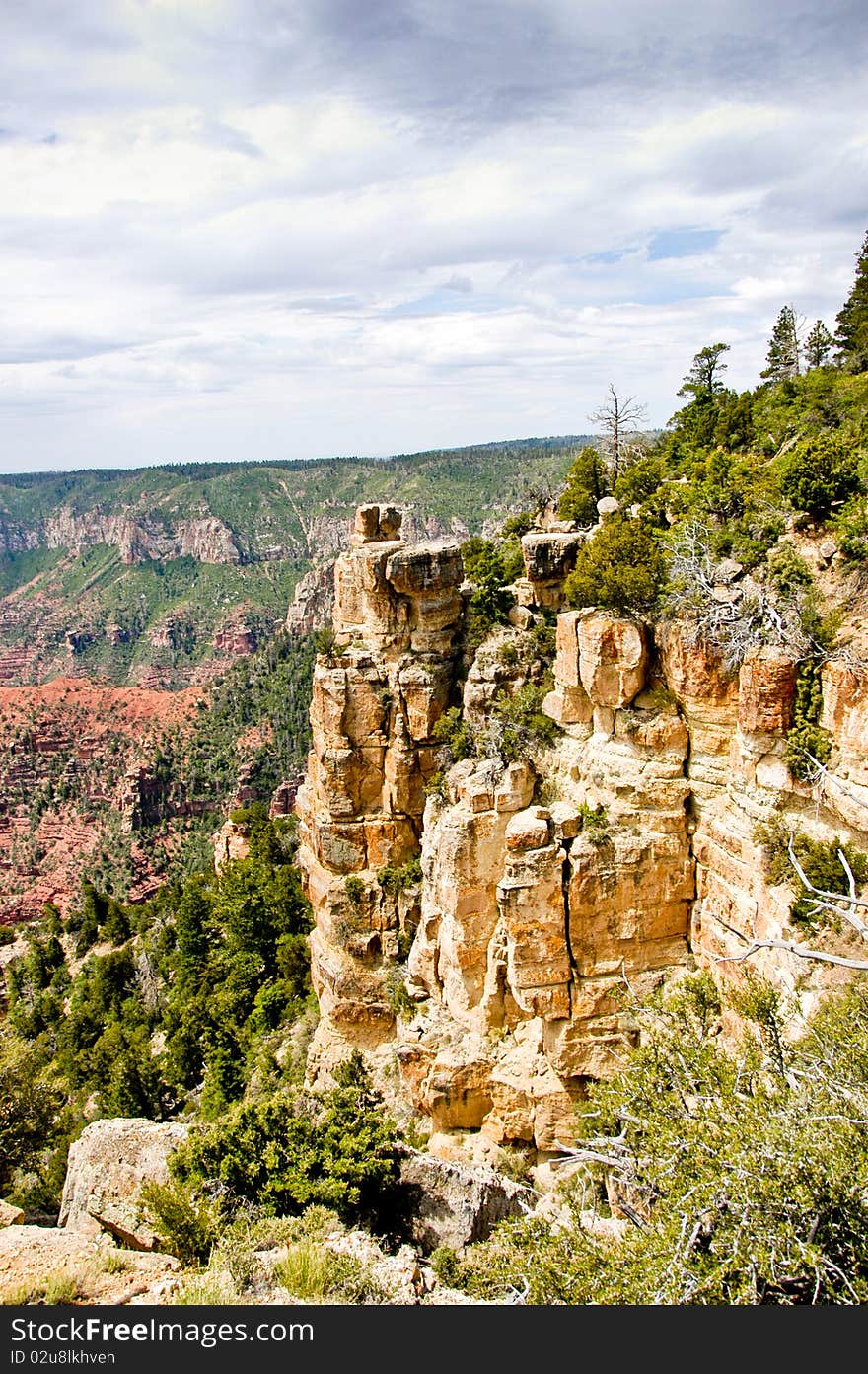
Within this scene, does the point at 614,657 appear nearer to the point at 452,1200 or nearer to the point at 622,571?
the point at 622,571

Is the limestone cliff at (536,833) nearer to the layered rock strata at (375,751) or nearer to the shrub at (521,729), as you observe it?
the layered rock strata at (375,751)

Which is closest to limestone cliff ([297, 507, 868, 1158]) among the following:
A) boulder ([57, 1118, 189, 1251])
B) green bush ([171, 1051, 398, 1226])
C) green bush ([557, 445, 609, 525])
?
green bush ([171, 1051, 398, 1226])

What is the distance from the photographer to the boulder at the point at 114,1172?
1891 centimetres

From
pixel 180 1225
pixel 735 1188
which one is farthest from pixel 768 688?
pixel 180 1225

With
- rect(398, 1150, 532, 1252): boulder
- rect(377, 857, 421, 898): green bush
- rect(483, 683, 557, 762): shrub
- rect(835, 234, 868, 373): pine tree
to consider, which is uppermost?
rect(835, 234, 868, 373): pine tree

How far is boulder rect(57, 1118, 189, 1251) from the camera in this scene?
1891 centimetres

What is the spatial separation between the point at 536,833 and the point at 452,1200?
10.1 metres

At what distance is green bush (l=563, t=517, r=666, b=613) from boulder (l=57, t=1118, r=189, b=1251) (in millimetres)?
19970

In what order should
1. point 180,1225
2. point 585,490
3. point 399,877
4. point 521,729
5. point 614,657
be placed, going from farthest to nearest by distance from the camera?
1. point 585,490
2. point 399,877
3. point 521,729
4. point 614,657
5. point 180,1225

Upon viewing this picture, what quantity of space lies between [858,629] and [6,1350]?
841 inches

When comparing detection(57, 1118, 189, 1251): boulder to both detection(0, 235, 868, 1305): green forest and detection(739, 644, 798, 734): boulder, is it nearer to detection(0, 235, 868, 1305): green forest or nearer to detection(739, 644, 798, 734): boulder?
detection(0, 235, 868, 1305): green forest

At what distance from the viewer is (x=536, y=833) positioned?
80.6 feet

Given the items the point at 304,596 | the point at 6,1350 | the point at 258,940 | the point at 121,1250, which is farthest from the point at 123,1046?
the point at 304,596

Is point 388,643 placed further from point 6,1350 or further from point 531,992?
point 6,1350
